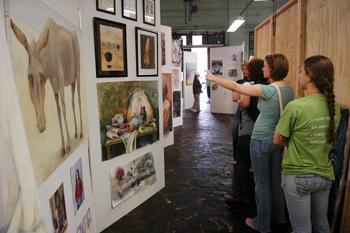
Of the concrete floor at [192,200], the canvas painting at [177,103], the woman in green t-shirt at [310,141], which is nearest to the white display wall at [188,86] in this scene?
the canvas painting at [177,103]

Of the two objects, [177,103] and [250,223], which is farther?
[177,103]

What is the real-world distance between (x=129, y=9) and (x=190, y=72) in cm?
985

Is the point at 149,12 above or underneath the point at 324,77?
above

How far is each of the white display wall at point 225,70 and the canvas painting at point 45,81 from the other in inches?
384

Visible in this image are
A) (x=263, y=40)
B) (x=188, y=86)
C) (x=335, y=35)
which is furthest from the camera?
(x=188, y=86)

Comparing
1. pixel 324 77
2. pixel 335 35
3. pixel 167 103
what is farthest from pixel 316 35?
pixel 167 103

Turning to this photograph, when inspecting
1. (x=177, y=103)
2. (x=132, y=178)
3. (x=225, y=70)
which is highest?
(x=225, y=70)

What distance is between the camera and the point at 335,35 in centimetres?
263

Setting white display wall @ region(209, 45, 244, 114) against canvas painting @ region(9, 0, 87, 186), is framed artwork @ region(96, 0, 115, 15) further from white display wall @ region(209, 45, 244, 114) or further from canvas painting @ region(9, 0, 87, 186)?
white display wall @ region(209, 45, 244, 114)

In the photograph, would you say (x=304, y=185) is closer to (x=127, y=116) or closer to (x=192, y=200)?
(x=127, y=116)

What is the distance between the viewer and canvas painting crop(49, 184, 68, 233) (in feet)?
5.47

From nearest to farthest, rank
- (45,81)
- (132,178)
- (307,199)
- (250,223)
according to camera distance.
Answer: (45,81), (307,199), (250,223), (132,178)

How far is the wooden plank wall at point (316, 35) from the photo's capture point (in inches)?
98.2

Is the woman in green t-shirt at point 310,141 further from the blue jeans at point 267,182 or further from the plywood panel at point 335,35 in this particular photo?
the blue jeans at point 267,182
